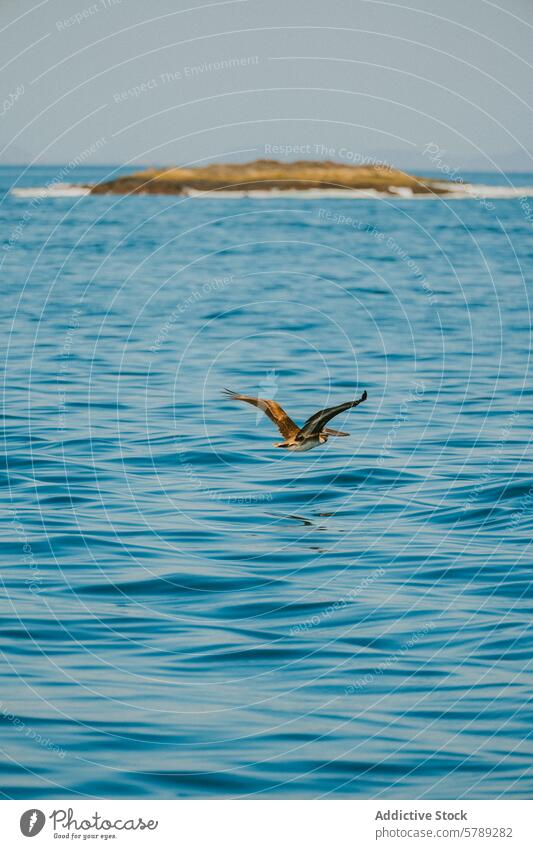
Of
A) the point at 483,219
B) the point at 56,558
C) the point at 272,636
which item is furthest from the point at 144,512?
the point at 483,219

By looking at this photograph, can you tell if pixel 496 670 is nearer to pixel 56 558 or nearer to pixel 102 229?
pixel 56 558

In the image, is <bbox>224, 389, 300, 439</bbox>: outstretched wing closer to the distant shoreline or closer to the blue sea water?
the blue sea water

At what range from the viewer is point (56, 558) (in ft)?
49.1

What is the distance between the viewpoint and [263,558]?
15.0m

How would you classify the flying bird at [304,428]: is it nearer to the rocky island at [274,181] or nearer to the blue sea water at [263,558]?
the blue sea water at [263,558]

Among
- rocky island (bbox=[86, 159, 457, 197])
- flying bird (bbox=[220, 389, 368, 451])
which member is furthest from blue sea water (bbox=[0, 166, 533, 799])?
rocky island (bbox=[86, 159, 457, 197])

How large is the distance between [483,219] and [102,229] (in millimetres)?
25368

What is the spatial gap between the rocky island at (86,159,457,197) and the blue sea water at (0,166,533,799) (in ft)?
183

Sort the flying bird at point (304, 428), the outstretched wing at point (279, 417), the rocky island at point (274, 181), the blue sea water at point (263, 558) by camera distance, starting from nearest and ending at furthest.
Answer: the blue sea water at point (263, 558) → the flying bird at point (304, 428) → the outstretched wing at point (279, 417) → the rocky island at point (274, 181)

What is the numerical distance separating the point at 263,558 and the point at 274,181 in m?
76.4

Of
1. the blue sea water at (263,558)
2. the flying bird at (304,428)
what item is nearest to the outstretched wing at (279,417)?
the flying bird at (304,428)

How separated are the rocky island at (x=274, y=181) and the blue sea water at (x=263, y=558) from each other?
2199 inches

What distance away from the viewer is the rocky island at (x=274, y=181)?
88625 millimetres

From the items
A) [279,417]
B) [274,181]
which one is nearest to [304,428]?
[279,417]
